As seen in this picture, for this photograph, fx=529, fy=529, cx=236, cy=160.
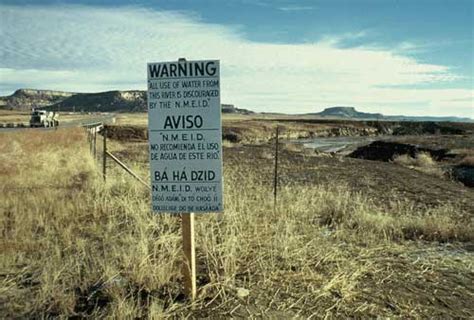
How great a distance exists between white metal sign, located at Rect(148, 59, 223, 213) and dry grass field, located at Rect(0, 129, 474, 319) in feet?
3.39

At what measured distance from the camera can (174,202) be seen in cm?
546

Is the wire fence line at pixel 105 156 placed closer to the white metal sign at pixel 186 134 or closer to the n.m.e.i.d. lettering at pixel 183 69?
the white metal sign at pixel 186 134

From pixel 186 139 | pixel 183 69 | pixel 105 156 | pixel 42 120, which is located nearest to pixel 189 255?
pixel 186 139

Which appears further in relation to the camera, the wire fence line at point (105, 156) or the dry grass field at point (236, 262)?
the wire fence line at point (105, 156)

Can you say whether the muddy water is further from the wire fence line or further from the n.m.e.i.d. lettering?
the n.m.e.i.d. lettering

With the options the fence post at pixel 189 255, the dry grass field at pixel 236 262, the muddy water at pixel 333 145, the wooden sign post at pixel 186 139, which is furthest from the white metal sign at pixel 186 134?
the muddy water at pixel 333 145

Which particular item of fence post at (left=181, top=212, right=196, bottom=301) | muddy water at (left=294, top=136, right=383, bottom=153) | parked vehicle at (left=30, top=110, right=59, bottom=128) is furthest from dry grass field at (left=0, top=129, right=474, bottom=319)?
parked vehicle at (left=30, top=110, right=59, bottom=128)

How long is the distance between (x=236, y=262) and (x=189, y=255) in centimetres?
125

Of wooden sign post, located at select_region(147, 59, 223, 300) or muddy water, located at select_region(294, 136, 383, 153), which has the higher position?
wooden sign post, located at select_region(147, 59, 223, 300)

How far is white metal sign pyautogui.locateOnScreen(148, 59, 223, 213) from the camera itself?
17.4 ft

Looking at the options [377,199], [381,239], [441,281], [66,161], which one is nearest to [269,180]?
[377,199]

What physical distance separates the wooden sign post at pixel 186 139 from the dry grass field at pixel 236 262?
0.70 meters

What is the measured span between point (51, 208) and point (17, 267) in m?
3.37

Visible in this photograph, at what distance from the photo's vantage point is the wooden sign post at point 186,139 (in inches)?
209
